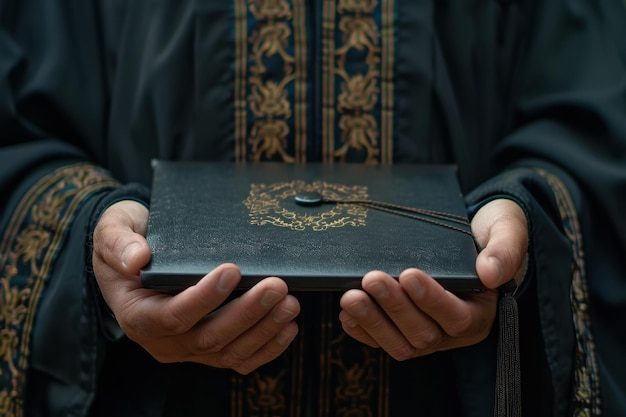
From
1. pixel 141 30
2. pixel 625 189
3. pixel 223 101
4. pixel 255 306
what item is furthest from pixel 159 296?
pixel 625 189

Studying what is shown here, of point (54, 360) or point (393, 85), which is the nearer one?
point (54, 360)

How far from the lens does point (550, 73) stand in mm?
1269

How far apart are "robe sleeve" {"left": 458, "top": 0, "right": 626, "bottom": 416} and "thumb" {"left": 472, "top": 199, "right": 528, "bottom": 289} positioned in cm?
2

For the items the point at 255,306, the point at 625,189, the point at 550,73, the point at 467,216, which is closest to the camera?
the point at 255,306

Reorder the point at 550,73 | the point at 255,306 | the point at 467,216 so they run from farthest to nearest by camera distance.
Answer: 1. the point at 550,73
2. the point at 467,216
3. the point at 255,306

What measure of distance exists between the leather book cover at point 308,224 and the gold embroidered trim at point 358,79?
0.20 ft

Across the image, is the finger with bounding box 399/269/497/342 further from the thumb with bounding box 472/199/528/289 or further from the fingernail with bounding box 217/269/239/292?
the fingernail with bounding box 217/269/239/292

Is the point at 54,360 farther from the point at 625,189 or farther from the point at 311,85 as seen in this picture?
the point at 625,189

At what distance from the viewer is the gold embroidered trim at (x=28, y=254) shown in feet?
3.55

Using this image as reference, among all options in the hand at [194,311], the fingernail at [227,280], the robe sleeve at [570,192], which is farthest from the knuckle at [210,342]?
the robe sleeve at [570,192]

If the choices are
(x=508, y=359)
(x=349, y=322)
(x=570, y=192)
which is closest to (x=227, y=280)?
(x=349, y=322)

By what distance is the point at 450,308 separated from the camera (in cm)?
90

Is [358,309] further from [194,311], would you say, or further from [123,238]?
[123,238]

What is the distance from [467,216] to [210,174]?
0.36m
